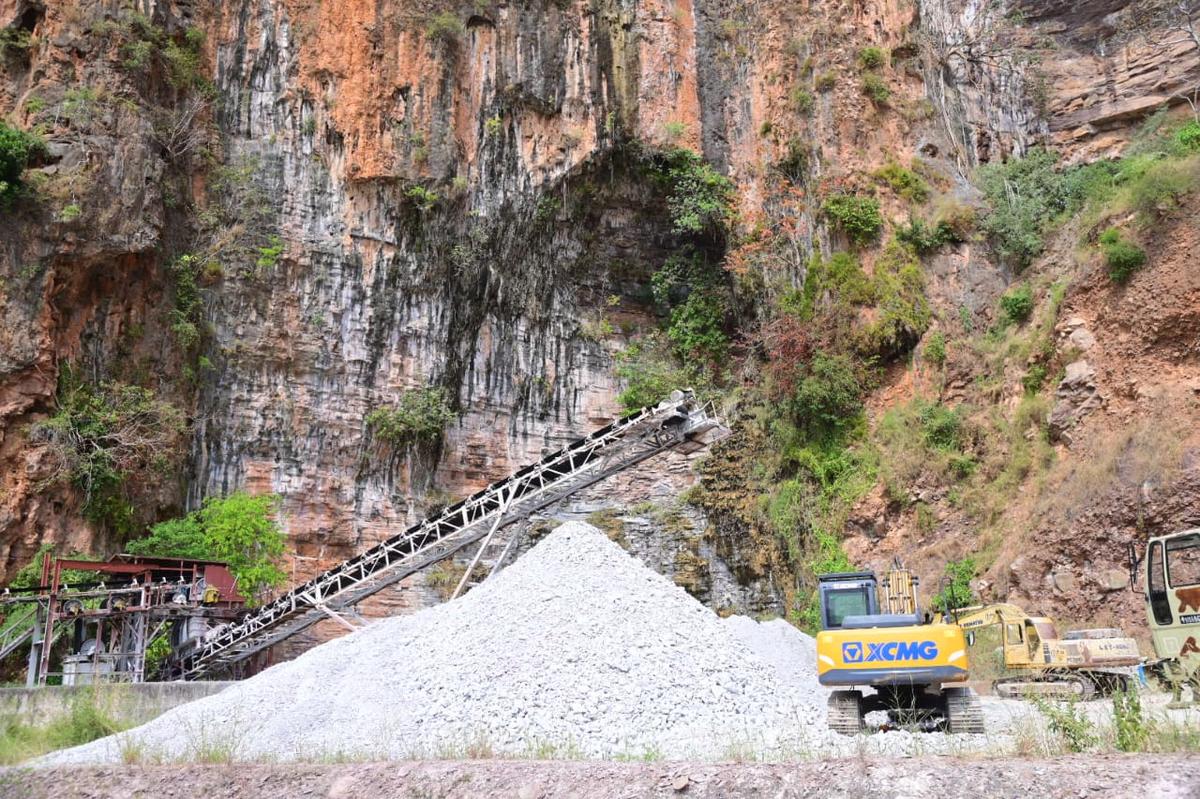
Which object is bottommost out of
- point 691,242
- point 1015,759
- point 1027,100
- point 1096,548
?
point 1015,759

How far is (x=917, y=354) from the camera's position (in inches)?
862

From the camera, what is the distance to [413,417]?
24766 millimetres

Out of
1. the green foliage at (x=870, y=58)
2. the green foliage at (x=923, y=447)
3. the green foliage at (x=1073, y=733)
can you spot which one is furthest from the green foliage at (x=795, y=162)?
the green foliage at (x=1073, y=733)

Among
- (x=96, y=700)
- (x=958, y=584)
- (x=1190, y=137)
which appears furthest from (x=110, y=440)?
(x=1190, y=137)

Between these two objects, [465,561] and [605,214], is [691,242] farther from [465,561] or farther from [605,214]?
[465,561]

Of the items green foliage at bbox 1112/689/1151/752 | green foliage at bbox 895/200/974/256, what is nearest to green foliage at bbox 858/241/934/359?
green foliage at bbox 895/200/974/256

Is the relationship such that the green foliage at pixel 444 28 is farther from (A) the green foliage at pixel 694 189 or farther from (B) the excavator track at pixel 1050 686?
(B) the excavator track at pixel 1050 686

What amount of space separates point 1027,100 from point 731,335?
11.1 m

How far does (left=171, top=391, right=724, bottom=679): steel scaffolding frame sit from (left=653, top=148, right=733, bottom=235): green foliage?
7.84 m

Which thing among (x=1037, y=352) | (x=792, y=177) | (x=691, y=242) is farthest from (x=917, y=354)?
(x=691, y=242)

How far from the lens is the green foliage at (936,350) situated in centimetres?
2148

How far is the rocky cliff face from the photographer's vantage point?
2197 centimetres

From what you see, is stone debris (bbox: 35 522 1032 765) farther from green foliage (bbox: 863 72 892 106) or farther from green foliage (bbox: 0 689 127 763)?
green foliage (bbox: 863 72 892 106)

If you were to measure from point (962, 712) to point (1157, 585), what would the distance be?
3.83 m
